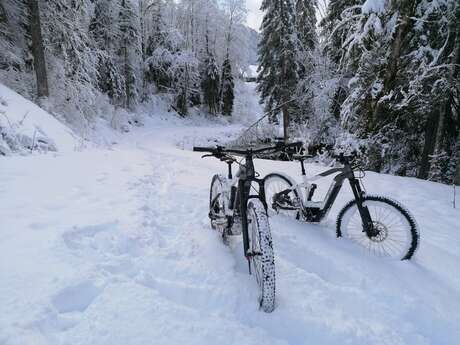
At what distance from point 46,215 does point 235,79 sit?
108ft

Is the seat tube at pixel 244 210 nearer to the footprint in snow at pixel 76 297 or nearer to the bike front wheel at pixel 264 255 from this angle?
the bike front wheel at pixel 264 255

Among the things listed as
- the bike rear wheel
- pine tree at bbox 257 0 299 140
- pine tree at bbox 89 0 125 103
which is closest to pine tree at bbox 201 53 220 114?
pine tree at bbox 89 0 125 103

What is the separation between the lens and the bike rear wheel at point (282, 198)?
12.5 feet

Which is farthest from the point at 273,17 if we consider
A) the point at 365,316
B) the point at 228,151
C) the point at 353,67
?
the point at 365,316

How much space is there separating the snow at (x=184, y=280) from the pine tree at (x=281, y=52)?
40.9 ft

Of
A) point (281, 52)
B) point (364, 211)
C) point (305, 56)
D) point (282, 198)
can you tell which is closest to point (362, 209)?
point (364, 211)

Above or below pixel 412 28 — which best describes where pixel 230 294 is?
below

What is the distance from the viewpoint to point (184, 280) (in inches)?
96.0

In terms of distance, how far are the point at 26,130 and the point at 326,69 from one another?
10963 millimetres

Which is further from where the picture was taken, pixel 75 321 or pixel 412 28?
pixel 412 28

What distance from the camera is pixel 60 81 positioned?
1159 centimetres

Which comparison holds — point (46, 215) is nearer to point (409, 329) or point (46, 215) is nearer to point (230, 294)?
point (230, 294)

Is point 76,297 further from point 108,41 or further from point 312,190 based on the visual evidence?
point 108,41

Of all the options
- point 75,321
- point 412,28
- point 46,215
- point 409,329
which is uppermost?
point 412,28
